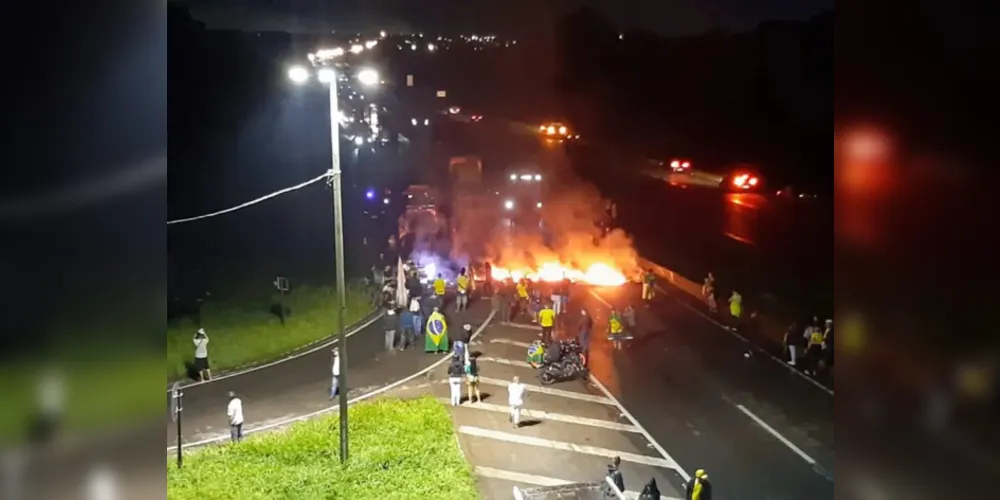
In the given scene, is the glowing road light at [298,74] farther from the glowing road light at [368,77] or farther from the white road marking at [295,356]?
the white road marking at [295,356]

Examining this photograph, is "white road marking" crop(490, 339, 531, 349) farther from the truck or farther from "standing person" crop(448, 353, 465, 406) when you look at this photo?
the truck

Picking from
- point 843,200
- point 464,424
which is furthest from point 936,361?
point 464,424

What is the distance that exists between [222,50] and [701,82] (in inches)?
189

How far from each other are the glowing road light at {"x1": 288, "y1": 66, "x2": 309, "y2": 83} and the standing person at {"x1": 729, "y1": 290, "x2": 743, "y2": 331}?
5.16 meters

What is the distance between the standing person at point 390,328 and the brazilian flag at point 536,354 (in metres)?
1.39

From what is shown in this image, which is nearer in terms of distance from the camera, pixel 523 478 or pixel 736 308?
pixel 523 478

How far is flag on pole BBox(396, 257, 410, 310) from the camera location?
7.94 meters

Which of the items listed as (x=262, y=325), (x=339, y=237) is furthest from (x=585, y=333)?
(x=262, y=325)

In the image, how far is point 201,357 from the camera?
688 centimetres

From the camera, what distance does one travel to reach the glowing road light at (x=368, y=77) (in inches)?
264

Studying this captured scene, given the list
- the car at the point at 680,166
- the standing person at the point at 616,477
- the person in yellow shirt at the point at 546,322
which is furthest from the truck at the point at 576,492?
the car at the point at 680,166

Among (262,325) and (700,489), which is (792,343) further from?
(262,325)

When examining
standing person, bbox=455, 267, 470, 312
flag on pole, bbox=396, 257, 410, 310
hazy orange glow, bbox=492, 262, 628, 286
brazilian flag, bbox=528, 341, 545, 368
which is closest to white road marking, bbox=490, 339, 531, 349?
brazilian flag, bbox=528, 341, 545, 368

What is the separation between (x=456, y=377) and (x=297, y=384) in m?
1.51
